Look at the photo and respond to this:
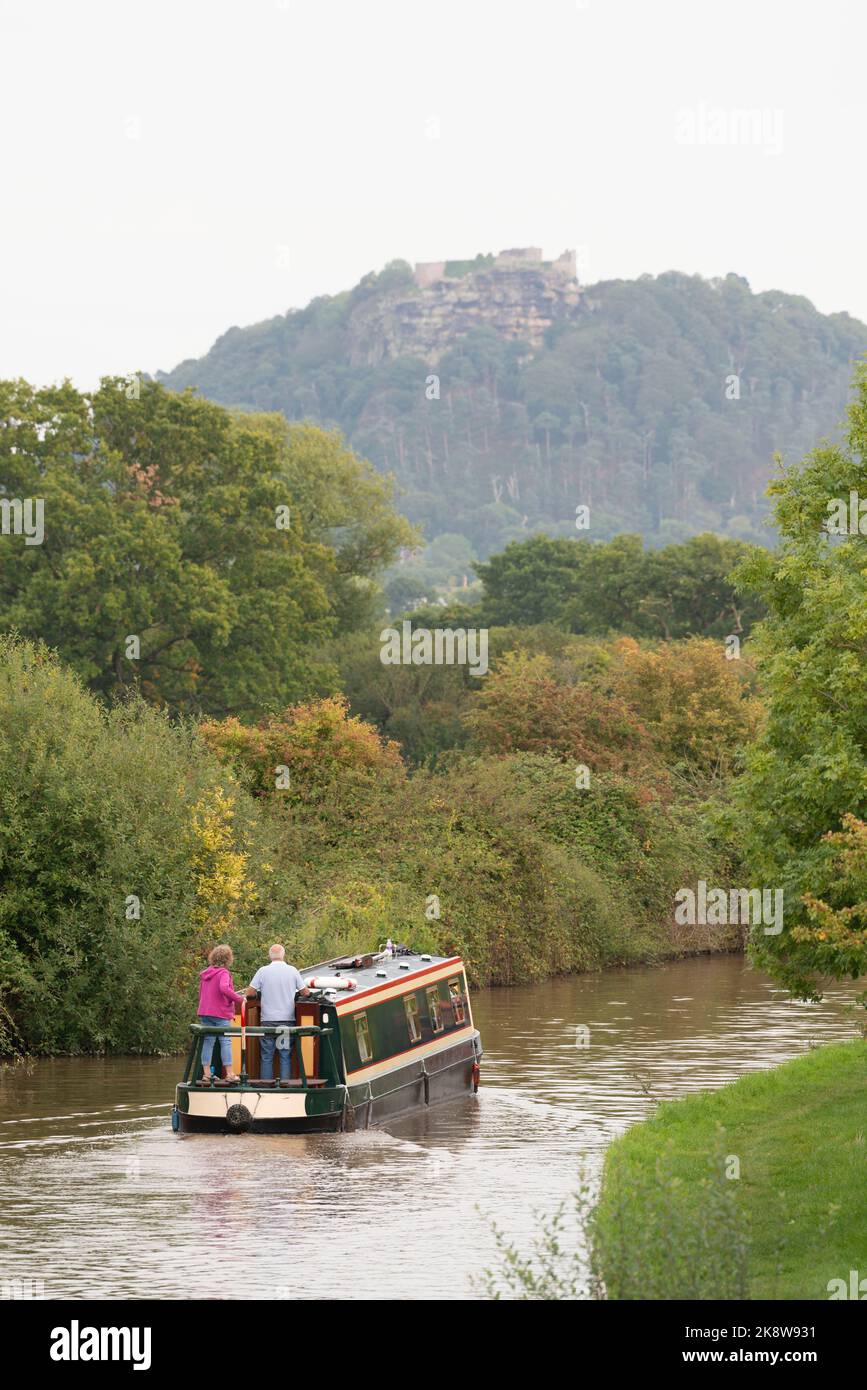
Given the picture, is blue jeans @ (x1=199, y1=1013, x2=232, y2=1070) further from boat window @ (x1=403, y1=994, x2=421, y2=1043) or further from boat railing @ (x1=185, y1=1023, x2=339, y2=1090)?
boat window @ (x1=403, y1=994, x2=421, y2=1043)

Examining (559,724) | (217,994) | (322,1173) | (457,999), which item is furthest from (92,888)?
Answer: (559,724)

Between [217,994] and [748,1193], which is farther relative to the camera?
[217,994]

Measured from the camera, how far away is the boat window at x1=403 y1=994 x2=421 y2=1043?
26000mm

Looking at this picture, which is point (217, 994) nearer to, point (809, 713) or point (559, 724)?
point (809, 713)

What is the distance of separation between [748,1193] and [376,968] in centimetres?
995

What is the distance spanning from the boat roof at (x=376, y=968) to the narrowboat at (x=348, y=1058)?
21mm

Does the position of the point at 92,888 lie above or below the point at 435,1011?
above

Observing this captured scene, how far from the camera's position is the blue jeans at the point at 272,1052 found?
2305 cm

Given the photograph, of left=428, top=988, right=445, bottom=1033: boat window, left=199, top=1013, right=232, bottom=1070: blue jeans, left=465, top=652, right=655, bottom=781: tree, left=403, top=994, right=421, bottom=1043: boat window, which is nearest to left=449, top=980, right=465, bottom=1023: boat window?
left=428, top=988, right=445, bottom=1033: boat window

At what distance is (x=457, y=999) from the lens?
28109 mm

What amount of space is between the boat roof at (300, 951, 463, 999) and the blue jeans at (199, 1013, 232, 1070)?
6.69 ft

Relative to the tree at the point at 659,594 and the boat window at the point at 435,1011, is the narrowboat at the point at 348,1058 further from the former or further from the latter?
the tree at the point at 659,594
